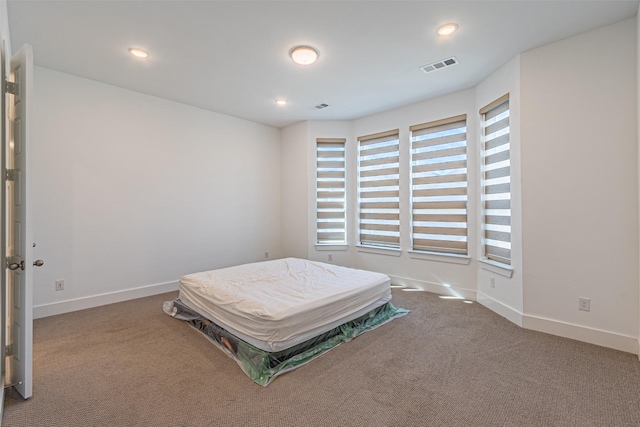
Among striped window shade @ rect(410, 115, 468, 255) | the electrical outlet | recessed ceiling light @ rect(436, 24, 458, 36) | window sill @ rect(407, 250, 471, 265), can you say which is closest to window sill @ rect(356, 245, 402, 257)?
window sill @ rect(407, 250, 471, 265)

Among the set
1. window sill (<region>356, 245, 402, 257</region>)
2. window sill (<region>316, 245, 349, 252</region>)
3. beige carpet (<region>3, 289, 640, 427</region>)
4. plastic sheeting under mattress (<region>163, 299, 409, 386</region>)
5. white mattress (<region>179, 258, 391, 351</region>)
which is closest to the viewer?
beige carpet (<region>3, 289, 640, 427</region>)

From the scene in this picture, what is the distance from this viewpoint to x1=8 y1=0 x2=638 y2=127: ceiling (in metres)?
2.31

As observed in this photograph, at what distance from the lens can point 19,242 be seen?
1.86 m

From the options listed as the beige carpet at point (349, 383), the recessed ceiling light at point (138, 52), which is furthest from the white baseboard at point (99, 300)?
the recessed ceiling light at point (138, 52)

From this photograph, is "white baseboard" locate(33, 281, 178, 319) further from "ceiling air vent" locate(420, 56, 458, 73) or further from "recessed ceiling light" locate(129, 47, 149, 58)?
"ceiling air vent" locate(420, 56, 458, 73)

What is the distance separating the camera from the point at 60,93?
333cm

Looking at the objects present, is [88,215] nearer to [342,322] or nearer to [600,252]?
[342,322]

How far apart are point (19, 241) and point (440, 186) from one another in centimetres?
434

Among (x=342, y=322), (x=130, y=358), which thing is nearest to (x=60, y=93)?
(x=130, y=358)

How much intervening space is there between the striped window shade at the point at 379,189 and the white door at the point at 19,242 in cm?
410

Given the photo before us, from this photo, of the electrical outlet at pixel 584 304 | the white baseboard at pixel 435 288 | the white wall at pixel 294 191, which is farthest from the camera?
the white wall at pixel 294 191

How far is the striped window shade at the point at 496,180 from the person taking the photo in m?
3.28

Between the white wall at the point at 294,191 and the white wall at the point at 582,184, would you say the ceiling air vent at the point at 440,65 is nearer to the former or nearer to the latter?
the white wall at the point at 582,184

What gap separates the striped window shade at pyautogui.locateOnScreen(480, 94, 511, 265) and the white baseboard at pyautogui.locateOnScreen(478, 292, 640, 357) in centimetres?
57
